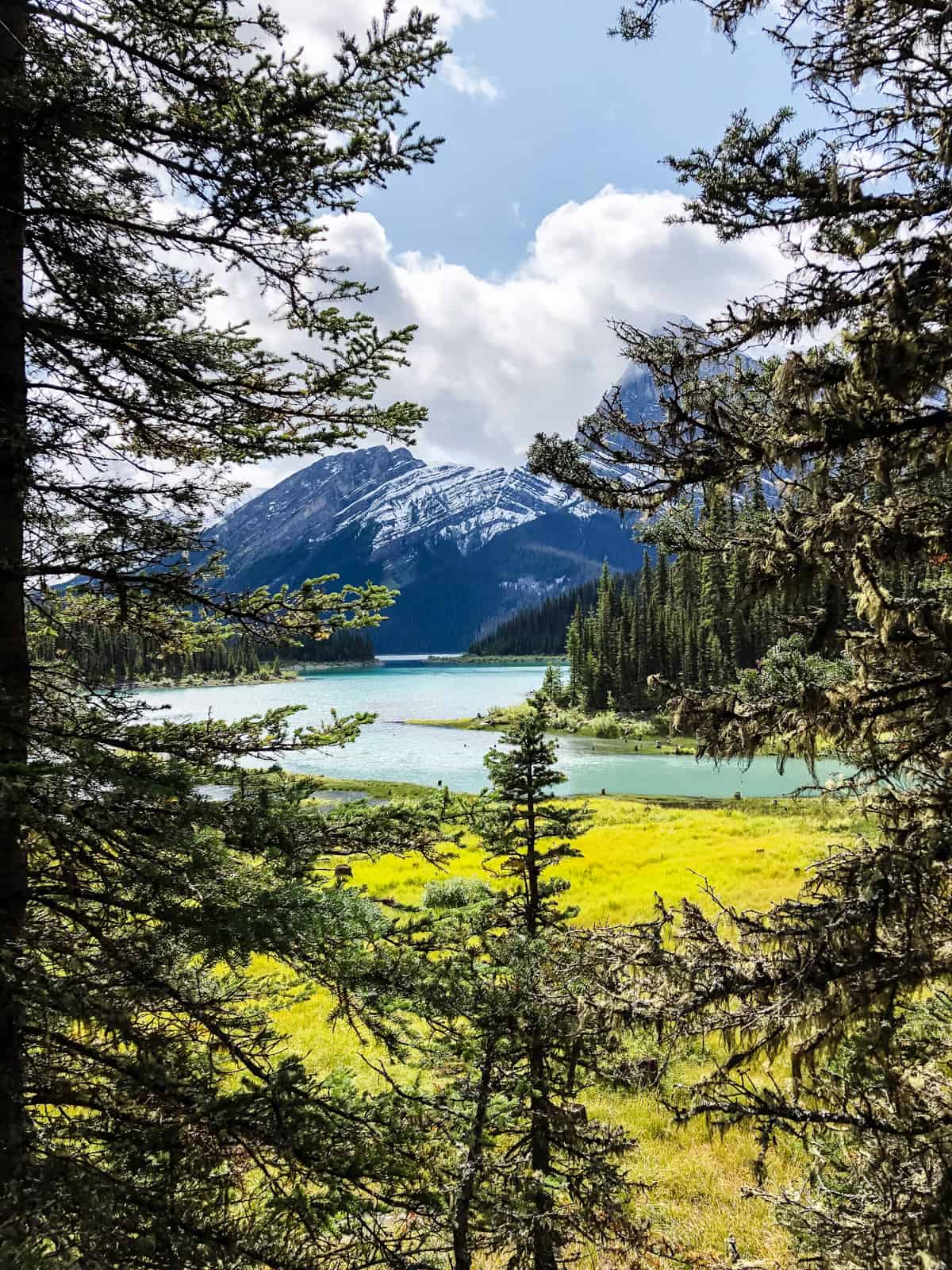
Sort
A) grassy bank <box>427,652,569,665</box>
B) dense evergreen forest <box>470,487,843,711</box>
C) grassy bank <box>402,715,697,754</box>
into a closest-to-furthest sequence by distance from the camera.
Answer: grassy bank <box>402,715,697,754</box> → dense evergreen forest <box>470,487,843,711</box> → grassy bank <box>427,652,569,665</box>

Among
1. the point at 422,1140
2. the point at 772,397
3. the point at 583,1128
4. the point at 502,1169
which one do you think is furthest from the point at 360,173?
the point at 583,1128

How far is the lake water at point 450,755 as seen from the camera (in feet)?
132

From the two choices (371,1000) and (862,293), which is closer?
(371,1000)

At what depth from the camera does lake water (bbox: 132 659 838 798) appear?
4028 centimetres

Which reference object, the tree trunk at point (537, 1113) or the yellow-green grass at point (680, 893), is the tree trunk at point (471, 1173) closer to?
the tree trunk at point (537, 1113)

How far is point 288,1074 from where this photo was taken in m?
2.72

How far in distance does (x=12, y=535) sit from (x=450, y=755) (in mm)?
49665

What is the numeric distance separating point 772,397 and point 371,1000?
161 inches

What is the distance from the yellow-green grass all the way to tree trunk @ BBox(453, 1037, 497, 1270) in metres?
1.27

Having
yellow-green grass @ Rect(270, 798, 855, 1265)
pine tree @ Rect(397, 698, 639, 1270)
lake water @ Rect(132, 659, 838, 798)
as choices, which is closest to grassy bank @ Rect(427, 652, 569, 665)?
lake water @ Rect(132, 659, 838, 798)

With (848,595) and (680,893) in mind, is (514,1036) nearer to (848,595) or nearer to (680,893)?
(848,595)

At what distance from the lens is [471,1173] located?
13.3 ft

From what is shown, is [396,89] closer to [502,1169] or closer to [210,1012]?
[210,1012]

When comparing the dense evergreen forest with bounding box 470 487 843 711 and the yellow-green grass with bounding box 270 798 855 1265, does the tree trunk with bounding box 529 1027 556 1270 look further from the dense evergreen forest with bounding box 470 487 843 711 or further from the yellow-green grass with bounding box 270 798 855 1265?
the dense evergreen forest with bounding box 470 487 843 711
